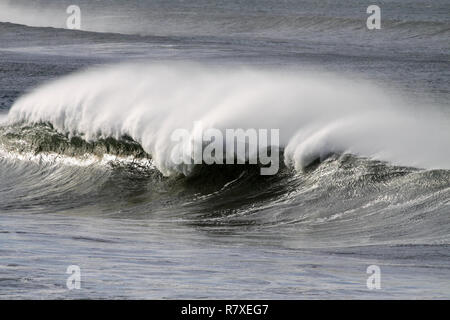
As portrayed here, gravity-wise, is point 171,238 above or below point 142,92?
below

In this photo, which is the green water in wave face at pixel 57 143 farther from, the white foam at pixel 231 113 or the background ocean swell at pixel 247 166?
the white foam at pixel 231 113

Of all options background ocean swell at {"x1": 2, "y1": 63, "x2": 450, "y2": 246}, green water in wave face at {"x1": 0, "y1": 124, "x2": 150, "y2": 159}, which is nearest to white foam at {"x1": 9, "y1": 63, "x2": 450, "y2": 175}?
background ocean swell at {"x1": 2, "y1": 63, "x2": 450, "y2": 246}

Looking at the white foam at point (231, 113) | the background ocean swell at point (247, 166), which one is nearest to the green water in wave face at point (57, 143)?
the background ocean swell at point (247, 166)

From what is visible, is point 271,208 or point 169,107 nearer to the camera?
point 271,208

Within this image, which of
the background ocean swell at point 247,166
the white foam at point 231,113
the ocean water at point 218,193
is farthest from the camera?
the white foam at point 231,113

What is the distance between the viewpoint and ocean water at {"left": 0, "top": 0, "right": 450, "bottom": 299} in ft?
26.3

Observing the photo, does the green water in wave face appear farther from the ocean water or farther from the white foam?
the white foam

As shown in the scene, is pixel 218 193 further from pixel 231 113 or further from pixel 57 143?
pixel 57 143

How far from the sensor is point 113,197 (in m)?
14.1

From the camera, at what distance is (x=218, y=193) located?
13.5m

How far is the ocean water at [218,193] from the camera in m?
8.02

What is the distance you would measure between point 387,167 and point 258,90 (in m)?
3.77
